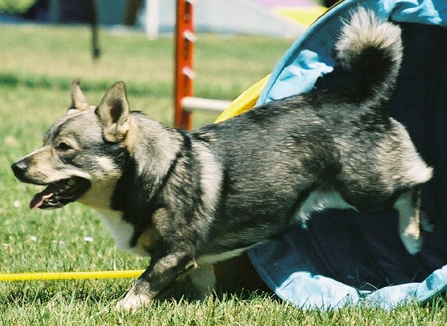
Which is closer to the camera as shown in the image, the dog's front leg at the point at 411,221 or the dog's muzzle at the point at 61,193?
the dog's muzzle at the point at 61,193

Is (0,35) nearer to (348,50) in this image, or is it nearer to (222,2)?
(222,2)

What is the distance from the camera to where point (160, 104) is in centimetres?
1181

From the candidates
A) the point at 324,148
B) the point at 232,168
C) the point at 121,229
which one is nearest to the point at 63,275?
the point at 121,229

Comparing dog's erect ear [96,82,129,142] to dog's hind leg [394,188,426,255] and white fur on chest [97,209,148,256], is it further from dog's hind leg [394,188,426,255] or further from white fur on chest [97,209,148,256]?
dog's hind leg [394,188,426,255]

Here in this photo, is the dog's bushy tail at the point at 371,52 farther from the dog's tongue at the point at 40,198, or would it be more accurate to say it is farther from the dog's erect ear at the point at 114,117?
the dog's tongue at the point at 40,198

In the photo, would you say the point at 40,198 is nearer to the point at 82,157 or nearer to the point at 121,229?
the point at 82,157

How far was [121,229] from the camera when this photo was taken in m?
4.30

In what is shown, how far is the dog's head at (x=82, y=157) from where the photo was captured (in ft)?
13.4

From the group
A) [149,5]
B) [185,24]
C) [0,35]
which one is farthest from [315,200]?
[149,5]

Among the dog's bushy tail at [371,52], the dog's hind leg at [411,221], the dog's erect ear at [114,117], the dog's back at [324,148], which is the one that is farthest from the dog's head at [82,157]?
the dog's hind leg at [411,221]

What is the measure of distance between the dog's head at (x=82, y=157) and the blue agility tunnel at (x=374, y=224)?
984mm

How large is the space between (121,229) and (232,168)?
2.00 ft

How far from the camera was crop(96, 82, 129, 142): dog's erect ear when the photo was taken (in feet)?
13.6

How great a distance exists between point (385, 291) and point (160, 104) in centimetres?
766
